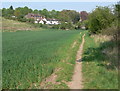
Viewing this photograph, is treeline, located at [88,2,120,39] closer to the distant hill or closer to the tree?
the tree

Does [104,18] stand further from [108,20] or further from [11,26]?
[11,26]

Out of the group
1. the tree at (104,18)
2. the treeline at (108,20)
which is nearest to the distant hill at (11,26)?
the tree at (104,18)

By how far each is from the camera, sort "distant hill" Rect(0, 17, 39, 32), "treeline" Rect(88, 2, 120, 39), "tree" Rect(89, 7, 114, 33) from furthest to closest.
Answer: "distant hill" Rect(0, 17, 39, 32), "tree" Rect(89, 7, 114, 33), "treeline" Rect(88, 2, 120, 39)

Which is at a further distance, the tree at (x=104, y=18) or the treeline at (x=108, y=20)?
the tree at (x=104, y=18)

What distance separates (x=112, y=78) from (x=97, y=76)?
3.14ft

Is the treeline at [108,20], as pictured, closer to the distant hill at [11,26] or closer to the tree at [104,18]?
the tree at [104,18]

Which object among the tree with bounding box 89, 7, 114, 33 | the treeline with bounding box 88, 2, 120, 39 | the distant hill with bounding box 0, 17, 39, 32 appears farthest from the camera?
the distant hill with bounding box 0, 17, 39, 32

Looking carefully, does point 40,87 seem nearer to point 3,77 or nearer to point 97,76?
point 3,77

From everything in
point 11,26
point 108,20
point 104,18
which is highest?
point 11,26

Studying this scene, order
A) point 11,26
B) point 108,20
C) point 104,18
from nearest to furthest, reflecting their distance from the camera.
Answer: point 108,20
point 104,18
point 11,26

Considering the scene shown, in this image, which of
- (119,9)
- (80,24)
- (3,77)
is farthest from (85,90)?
(80,24)

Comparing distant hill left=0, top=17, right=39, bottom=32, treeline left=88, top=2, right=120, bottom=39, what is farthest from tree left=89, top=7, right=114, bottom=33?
distant hill left=0, top=17, right=39, bottom=32

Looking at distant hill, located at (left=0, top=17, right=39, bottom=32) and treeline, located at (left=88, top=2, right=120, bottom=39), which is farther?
distant hill, located at (left=0, top=17, right=39, bottom=32)

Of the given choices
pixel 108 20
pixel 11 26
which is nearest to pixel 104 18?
Answer: pixel 108 20
